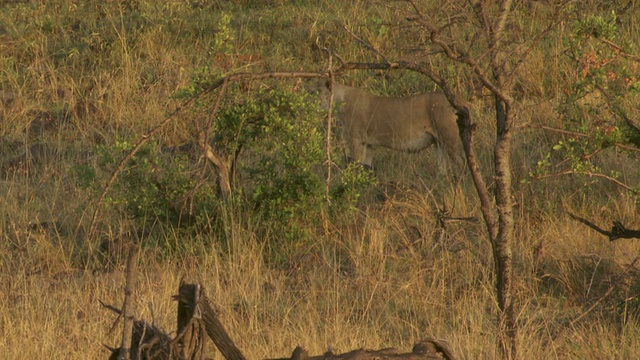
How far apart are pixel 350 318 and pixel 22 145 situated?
541cm

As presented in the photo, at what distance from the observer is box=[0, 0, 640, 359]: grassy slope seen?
444 cm

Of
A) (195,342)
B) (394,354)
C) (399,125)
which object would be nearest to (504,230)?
(394,354)

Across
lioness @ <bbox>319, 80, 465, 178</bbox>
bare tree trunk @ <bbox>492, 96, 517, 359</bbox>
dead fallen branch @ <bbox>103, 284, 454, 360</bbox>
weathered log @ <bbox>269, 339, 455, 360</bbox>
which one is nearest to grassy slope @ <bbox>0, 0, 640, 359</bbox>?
bare tree trunk @ <bbox>492, 96, 517, 359</bbox>

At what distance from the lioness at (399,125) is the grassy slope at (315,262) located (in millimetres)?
224

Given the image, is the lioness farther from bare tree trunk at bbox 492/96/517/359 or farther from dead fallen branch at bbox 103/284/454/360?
dead fallen branch at bbox 103/284/454/360

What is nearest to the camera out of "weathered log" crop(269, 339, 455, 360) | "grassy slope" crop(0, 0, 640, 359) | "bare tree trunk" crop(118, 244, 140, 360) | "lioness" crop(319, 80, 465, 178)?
"bare tree trunk" crop(118, 244, 140, 360)

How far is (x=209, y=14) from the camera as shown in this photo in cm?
1249

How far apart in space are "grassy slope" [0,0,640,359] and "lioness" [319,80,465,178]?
→ 224 millimetres

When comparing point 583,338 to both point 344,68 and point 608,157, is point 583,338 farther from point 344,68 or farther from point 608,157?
point 608,157

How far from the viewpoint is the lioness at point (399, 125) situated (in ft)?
28.2

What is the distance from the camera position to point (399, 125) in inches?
349

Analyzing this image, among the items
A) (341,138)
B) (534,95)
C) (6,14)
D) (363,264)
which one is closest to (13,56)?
(6,14)

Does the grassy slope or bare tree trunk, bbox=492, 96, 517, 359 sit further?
the grassy slope

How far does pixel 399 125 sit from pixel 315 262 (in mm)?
3110
